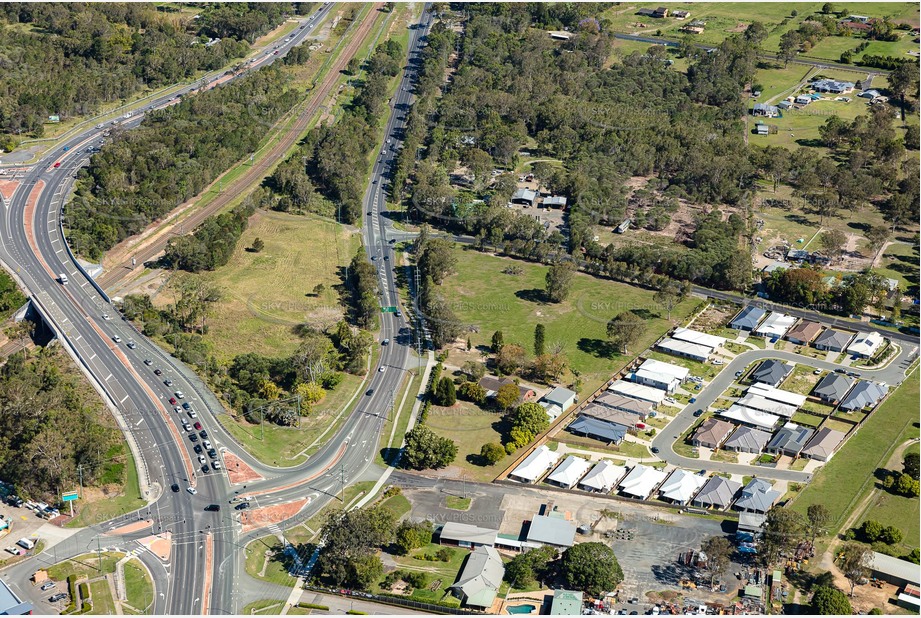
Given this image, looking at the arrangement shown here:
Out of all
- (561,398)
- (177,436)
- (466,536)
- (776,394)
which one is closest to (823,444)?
(776,394)

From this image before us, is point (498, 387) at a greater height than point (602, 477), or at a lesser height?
greater

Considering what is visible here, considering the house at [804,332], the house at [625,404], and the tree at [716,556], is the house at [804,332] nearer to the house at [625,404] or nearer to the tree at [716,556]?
the house at [625,404]

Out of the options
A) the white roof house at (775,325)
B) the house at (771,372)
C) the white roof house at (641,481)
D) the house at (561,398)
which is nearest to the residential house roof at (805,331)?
the white roof house at (775,325)

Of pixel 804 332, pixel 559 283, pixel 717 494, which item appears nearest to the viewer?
pixel 717 494

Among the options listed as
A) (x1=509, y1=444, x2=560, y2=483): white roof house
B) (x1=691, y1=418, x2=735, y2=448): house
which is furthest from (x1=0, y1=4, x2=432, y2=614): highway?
(x1=691, y1=418, x2=735, y2=448): house

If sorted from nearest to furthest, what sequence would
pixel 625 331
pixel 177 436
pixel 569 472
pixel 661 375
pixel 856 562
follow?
pixel 856 562, pixel 569 472, pixel 177 436, pixel 661 375, pixel 625 331

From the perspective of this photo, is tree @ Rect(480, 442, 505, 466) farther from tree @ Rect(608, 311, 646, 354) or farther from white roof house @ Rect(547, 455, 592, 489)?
tree @ Rect(608, 311, 646, 354)

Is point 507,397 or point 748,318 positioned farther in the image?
point 748,318

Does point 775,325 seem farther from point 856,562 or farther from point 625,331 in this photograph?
point 856,562
